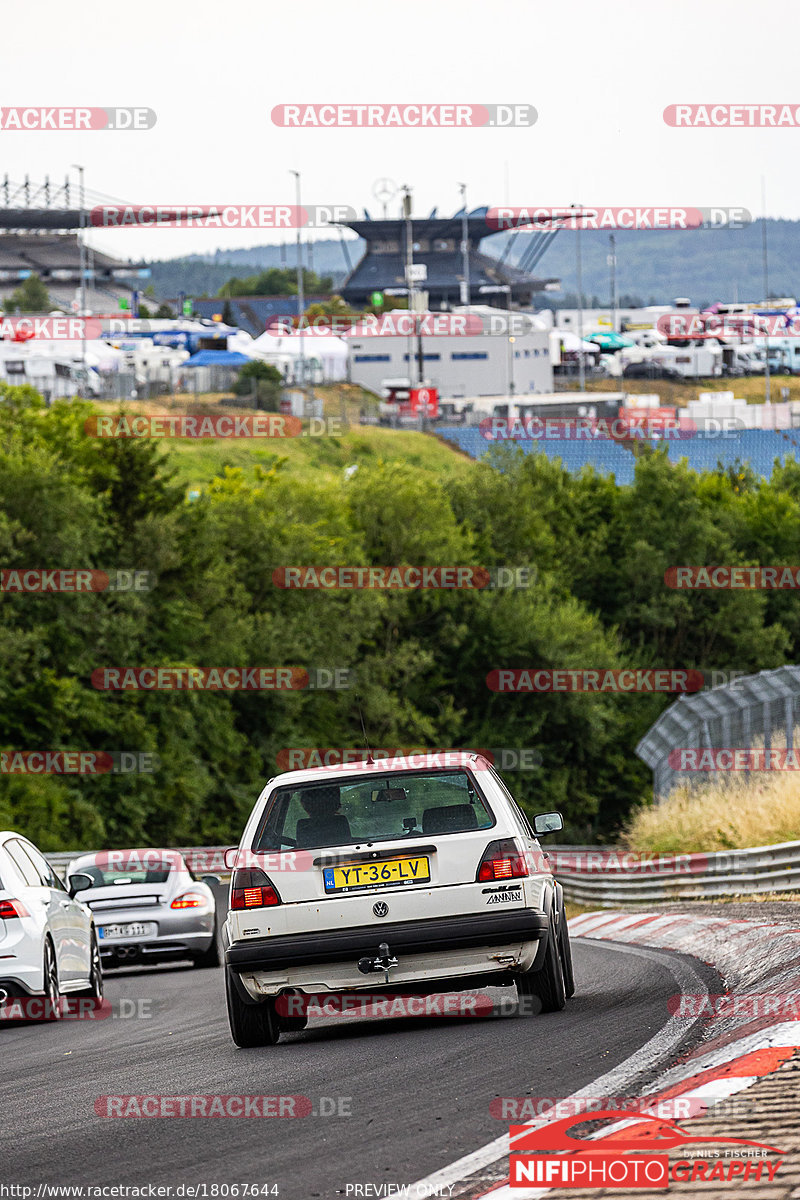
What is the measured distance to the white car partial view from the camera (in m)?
11.6

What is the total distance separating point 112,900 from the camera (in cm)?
1786

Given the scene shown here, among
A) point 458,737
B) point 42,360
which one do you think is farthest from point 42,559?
point 42,360

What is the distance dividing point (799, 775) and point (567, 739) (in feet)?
125

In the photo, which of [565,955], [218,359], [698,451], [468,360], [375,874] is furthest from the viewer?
[468,360]

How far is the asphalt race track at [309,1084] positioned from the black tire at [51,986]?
274 millimetres

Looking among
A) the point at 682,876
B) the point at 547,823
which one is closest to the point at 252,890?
the point at 547,823

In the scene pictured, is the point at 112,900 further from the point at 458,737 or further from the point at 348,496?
the point at 348,496

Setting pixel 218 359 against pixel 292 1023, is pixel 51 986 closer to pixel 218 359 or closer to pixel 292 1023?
pixel 292 1023

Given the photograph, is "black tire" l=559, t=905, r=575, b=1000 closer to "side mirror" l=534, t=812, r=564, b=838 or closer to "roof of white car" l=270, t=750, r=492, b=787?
"side mirror" l=534, t=812, r=564, b=838

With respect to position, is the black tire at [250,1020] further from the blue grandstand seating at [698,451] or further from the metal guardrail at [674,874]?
the blue grandstand seating at [698,451]

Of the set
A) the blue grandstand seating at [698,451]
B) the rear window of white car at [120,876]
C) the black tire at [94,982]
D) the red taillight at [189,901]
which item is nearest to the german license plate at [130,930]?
the red taillight at [189,901]

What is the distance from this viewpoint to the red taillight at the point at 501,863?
9.10 metres

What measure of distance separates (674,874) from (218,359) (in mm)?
95897

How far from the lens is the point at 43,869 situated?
13047 mm
